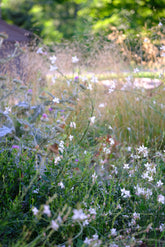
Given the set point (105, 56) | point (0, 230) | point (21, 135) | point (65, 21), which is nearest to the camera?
point (0, 230)

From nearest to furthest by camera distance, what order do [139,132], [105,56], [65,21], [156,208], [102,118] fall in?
[156,208]
[139,132]
[102,118]
[105,56]
[65,21]

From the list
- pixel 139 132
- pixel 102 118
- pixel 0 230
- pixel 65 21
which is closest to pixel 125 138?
pixel 139 132

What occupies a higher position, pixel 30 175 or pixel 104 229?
pixel 30 175

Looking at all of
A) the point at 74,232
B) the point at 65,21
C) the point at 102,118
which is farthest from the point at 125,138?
the point at 65,21

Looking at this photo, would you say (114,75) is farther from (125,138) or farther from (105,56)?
(125,138)

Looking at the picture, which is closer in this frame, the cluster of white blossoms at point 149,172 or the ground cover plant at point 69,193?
the ground cover plant at point 69,193

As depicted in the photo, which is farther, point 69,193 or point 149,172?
point 149,172

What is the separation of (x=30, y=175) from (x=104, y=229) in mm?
491

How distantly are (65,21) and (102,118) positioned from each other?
18.6 m

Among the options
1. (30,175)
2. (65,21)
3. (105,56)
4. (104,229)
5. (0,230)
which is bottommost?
(104,229)

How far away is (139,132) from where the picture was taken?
3.11 meters

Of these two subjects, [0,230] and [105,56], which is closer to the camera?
[0,230]

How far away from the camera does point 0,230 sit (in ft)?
4.09

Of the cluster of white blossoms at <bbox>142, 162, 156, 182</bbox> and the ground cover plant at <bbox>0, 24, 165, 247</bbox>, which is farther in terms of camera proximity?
the cluster of white blossoms at <bbox>142, 162, 156, 182</bbox>
